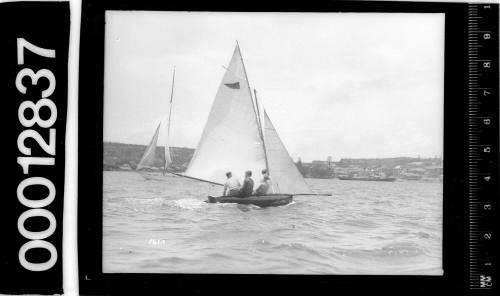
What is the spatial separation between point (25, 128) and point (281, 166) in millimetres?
1650

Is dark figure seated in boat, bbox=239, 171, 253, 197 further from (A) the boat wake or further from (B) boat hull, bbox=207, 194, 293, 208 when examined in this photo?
(A) the boat wake

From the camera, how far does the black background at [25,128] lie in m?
3.35

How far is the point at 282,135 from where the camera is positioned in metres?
3.40

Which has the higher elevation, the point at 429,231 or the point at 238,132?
the point at 238,132

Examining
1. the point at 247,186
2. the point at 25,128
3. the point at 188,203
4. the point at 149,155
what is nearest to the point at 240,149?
the point at 247,186

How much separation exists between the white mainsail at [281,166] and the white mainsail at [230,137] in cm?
7

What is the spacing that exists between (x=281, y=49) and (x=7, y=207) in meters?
2.02

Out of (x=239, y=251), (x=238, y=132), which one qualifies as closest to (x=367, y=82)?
(x=238, y=132)

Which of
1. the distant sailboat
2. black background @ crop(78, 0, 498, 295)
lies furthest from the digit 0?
the distant sailboat

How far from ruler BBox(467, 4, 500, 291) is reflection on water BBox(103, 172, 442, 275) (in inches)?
8.7

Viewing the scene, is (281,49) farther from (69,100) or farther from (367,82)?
(69,100)

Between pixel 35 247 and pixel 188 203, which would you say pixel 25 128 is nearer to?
pixel 35 247

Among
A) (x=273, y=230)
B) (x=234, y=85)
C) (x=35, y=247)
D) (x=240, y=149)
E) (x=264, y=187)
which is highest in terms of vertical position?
(x=234, y=85)

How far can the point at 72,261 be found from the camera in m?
3.40
